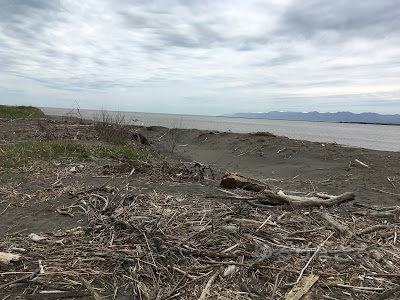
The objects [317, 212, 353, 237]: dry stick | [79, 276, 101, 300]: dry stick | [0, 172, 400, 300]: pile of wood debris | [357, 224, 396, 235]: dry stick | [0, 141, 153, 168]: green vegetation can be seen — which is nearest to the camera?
[79, 276, 101, 300]: dry stick

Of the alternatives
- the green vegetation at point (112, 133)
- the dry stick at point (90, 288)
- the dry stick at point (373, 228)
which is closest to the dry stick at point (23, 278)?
the dry stick at point (90, 288)

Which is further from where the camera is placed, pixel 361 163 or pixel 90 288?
pixel 361 163

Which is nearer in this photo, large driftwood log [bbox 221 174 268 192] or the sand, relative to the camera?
the sand

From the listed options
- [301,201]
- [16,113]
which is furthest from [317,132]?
[301,201]

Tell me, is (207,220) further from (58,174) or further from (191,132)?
(191,132)

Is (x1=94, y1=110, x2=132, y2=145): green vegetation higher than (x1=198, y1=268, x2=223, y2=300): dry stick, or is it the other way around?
(x1=94, y1=110, x2=132, y2=145): green vegetation

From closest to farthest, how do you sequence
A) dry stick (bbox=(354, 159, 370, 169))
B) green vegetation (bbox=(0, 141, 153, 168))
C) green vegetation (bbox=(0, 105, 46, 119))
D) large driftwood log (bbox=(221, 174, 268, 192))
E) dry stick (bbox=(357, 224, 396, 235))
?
dry stick (bbox=(357, 224, 396, 235))
large driftwood log (bbox=(221, 174, 268, 192))
green vegetation (bbox=(0, 141, 153, 168))
dry stick (bbox=(354, 159, 370, 169))
green vegetation (bbox=(0, 105, 46, 119))

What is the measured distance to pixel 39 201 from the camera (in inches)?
181

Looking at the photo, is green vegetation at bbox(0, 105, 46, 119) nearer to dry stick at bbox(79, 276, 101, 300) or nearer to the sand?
the sand

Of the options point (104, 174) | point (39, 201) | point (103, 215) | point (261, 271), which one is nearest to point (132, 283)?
point (261, 271)

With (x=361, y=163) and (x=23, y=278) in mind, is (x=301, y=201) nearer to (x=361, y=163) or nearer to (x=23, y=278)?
(x=23, y=278)

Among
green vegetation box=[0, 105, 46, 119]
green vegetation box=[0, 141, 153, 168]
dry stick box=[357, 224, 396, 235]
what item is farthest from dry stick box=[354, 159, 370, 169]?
green vegetation box=[0, 105, 46, 119]

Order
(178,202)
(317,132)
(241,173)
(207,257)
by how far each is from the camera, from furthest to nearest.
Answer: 1. (317,132)
2. (241,173)
3. (178,202)
4. (207,257)

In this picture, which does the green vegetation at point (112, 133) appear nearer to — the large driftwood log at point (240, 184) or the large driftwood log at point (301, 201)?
the large driftwood log at point (240, 184)
